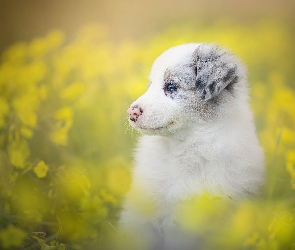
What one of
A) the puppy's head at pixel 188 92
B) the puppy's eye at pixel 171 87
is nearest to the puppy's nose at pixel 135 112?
the puppy's head at pixel 188 92

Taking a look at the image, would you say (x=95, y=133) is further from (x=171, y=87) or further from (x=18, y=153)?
(x=171, y=87)

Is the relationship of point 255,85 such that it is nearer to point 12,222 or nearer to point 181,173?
point 181,173

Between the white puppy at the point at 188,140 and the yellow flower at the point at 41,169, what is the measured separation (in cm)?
33

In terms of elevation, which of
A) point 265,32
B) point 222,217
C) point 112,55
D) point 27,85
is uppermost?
point 265,32

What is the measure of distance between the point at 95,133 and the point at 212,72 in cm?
52

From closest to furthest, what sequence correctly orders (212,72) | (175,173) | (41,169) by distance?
1. (212,72)
2. (175,173)
3. (41,169)

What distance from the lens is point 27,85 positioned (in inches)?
69.1

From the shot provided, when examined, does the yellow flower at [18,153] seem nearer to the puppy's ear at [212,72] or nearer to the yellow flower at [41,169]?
the yellow flower at [41,169]

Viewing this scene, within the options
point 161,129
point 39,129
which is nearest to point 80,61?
point 39,129

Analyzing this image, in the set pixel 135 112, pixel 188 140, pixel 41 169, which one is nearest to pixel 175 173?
pixel 188 140

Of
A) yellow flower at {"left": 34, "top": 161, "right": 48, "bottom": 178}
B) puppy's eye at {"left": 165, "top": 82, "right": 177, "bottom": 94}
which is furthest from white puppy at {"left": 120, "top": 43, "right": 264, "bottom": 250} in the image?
yellow flower at {"left": 34, "top": 161, "right": 48, "bottom": 178}

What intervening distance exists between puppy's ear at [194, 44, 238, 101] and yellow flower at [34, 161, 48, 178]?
0.64 m

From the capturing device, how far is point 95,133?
169cm

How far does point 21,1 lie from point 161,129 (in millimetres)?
769
